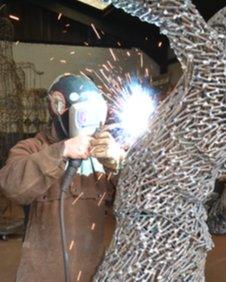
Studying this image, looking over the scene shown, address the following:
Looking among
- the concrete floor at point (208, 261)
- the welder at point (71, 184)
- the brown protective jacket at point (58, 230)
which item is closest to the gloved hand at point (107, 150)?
the welder at point (71, 184)

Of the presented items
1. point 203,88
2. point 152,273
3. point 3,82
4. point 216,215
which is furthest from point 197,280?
point 3,82

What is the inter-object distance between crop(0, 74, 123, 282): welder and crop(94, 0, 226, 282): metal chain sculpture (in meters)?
0.16

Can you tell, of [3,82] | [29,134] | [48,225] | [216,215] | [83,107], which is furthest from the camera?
[29,134]

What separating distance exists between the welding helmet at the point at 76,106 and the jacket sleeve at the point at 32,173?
6 centimetres

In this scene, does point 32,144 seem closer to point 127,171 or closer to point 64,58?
point 127,171

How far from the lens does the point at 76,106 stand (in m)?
1.08

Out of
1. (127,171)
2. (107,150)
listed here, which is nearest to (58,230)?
(107,150)

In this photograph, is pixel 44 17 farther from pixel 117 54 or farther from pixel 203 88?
pixel 203 88

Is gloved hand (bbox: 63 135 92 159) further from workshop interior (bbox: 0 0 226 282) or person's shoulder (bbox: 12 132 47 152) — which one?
person's shoulder (bbox: 12 132 47 152)

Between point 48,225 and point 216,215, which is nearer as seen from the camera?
point 48,225

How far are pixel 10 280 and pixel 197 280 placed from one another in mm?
2850

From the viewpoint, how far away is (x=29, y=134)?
24.5 ft

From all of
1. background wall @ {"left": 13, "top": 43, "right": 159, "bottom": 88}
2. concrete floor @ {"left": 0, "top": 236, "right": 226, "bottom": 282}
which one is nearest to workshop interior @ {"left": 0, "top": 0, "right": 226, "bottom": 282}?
concrete floor @ {"left": 0, "top": 236, "right": 226, "bottom": 282}

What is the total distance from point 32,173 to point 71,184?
0.17 metres
